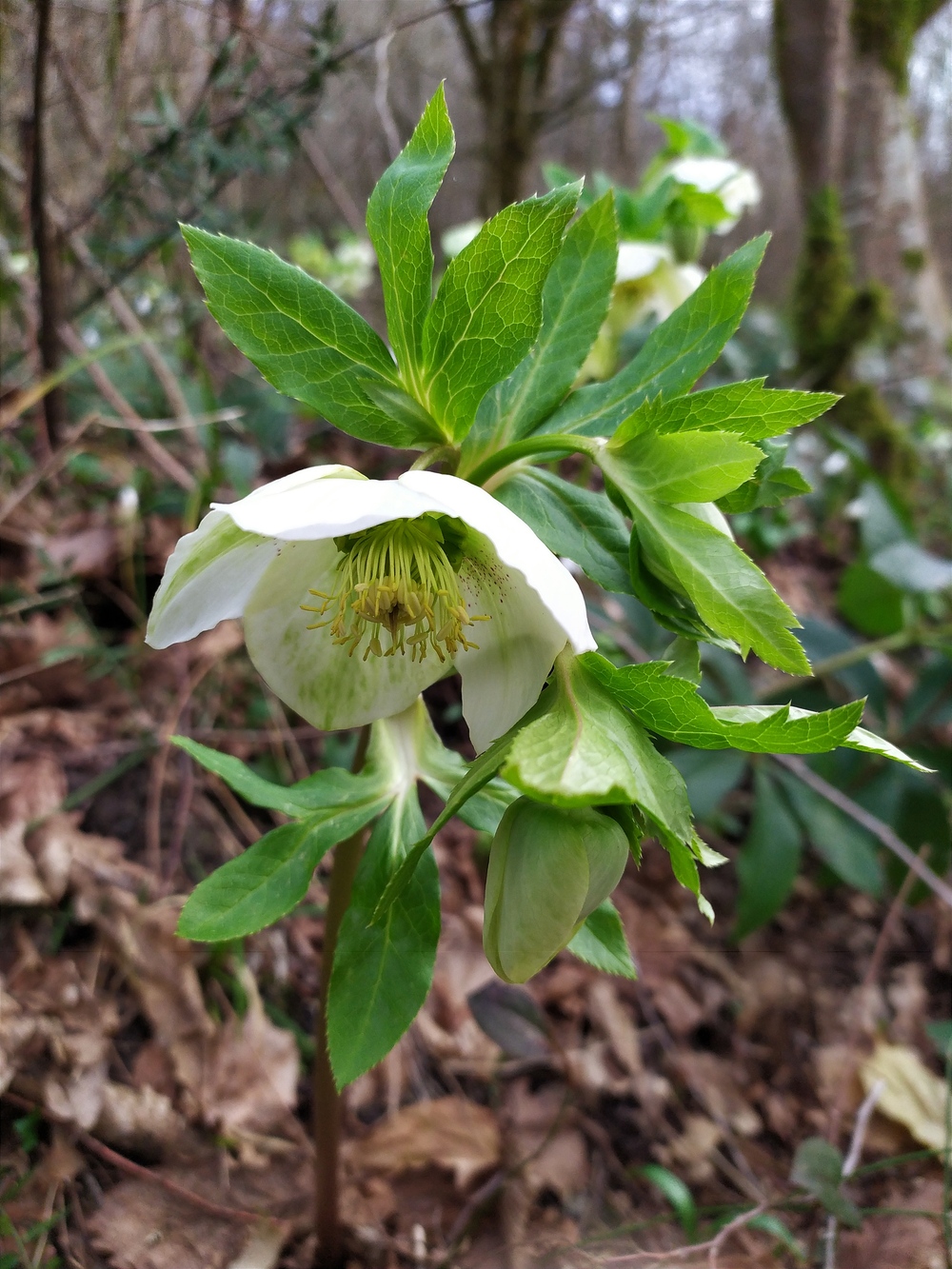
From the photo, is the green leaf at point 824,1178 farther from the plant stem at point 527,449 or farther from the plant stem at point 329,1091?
the plant stem at point 527,449

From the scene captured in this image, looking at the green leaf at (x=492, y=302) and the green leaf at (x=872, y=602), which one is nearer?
the green leaf at (x=492, y=302)

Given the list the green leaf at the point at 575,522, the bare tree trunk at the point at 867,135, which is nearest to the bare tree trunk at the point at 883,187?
the bare tree trunk at the point at 867,135

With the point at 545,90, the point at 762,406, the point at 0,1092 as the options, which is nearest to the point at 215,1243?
the point at 0,1092

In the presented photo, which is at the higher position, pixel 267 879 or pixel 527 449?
pixel 527 449

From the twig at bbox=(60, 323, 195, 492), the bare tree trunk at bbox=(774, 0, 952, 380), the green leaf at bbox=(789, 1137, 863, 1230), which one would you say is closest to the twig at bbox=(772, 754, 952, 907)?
the green leaf at bbox=(789, 1137, 863, 1230)

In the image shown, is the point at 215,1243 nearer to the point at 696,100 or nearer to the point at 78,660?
the point at 78,660

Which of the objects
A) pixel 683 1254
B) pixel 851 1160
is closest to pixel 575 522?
pixel 683 1254

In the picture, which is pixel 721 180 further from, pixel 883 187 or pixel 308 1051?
pixel 883 187
